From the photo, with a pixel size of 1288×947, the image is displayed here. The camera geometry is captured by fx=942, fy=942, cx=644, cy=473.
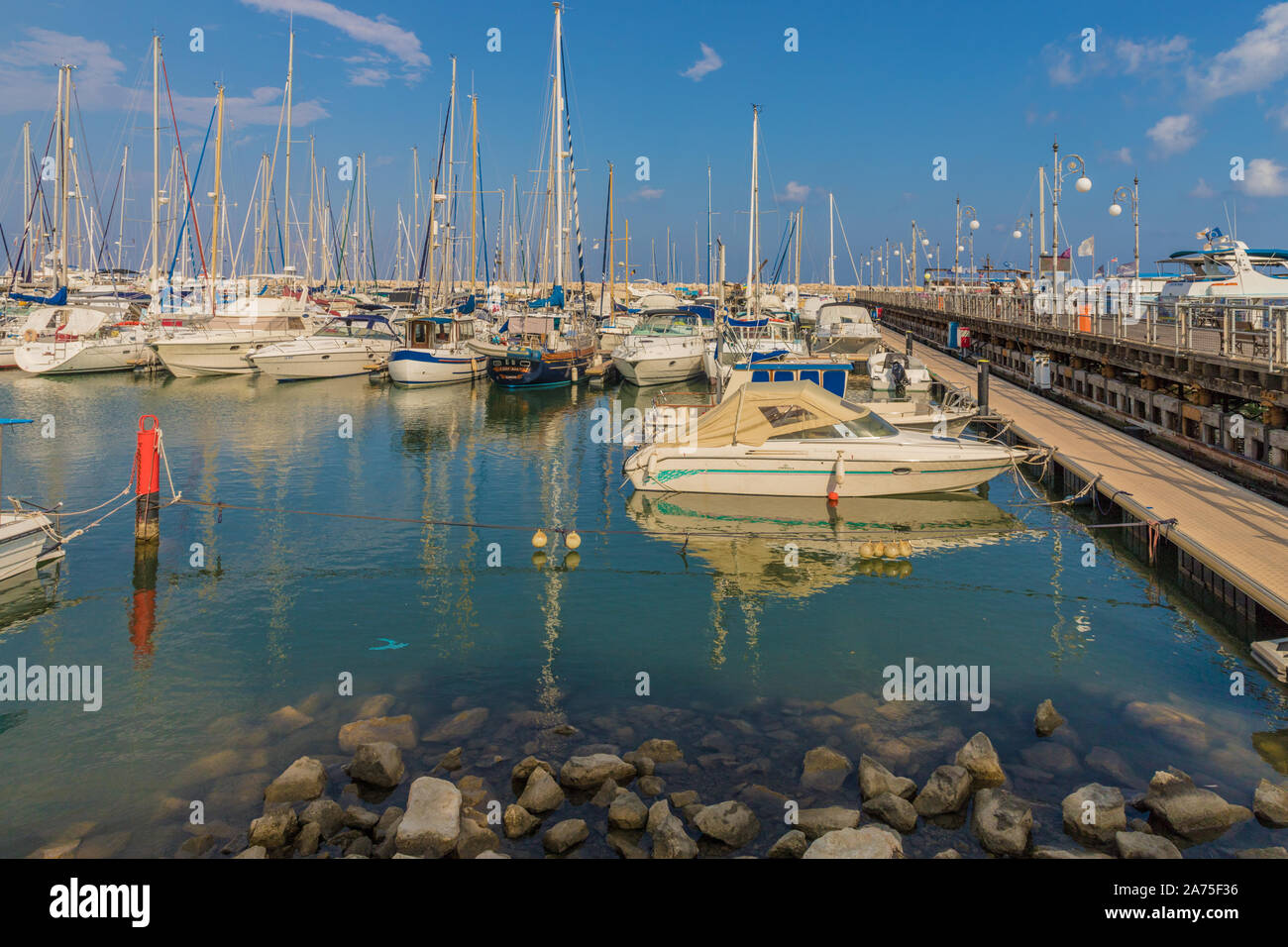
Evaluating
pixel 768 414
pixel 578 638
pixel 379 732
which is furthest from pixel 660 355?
pixel 379 732

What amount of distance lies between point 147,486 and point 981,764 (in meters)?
16.8

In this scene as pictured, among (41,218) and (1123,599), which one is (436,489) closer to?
(1123,599)

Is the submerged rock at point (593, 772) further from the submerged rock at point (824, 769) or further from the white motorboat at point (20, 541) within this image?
the white motorboat at point (20, 541)

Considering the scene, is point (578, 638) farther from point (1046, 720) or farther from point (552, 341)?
point (552, 341)

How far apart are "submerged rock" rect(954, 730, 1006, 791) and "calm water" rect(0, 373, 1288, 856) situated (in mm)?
423

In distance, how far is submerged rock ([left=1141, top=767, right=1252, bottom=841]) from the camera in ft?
30.2

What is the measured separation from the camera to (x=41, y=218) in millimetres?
86000

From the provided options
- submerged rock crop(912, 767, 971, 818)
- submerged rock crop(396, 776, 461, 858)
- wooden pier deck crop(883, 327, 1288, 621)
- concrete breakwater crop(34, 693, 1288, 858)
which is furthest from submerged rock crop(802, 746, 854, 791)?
wooden pier deck crop(883, 327, 1288, 621)

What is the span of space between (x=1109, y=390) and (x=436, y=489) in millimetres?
21045

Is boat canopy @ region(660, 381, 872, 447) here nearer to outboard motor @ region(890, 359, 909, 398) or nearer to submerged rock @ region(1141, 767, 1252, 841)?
submerged rock @ region(1141, 767, 1252, 841)

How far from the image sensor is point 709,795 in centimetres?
1003

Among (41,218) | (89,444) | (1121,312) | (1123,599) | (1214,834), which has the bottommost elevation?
(1214,834)
